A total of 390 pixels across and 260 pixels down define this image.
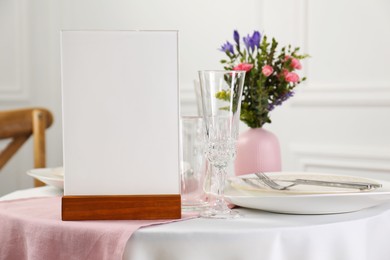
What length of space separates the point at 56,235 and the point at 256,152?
2.07 feet

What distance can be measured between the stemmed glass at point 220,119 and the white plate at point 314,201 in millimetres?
46

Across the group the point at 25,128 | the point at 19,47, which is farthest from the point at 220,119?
the point at 19,47

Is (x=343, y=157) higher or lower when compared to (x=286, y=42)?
lower

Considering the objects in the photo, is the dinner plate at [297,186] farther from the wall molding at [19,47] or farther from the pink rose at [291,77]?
the wall molding at [19,47]

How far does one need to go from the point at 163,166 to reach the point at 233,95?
7.3 inches

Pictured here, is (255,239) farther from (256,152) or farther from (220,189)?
(256,152)

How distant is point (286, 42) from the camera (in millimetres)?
2885

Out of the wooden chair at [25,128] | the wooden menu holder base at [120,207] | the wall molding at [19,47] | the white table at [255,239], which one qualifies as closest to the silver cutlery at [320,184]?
the white table at [255,239]

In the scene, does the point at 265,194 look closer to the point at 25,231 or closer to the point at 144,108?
the point at 144,108

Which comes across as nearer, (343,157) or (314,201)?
(314,201)

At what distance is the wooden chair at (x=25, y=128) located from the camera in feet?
7.53

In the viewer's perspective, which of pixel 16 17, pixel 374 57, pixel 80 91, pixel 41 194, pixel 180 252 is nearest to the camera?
pixel 180 252

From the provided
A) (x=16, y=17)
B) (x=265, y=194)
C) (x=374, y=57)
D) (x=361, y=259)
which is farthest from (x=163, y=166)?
(x=16, y=17)

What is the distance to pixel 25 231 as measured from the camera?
1141 mm
